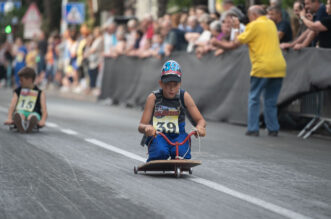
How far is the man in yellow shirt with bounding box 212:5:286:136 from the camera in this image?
47.5 ft

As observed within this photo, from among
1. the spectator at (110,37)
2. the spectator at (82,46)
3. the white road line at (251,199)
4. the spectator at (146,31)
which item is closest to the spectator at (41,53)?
the spectator at (82,46)

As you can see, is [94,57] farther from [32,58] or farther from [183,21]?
[32,58]

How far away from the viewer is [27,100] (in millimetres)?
13922

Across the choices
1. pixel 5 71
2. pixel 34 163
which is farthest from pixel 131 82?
pixel 5 71

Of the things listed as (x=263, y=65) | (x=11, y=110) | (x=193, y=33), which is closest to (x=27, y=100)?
(x=11, y=110)

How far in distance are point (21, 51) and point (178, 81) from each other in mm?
26752

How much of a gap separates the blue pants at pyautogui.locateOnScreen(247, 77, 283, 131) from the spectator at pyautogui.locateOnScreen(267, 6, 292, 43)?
4.24 ft

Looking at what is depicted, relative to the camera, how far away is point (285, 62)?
1488 cm

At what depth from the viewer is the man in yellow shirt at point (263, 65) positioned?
14484mm

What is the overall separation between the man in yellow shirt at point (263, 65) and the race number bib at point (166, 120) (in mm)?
5736

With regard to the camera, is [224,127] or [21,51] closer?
[224,127]

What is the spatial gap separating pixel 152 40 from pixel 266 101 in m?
8.58

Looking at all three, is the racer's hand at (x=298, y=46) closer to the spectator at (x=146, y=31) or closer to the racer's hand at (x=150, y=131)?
the racer's hand at (x=150, y=131)

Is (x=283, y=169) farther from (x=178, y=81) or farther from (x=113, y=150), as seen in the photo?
(x=113, y=150)
